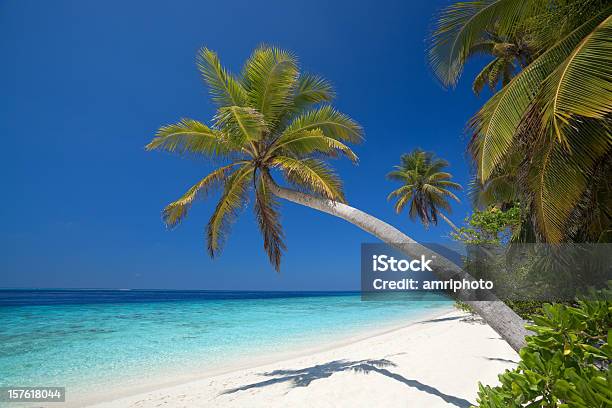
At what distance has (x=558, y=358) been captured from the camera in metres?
1.42

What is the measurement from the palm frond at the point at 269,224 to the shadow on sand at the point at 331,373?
98.0 inches

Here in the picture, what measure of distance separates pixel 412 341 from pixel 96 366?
396 inches

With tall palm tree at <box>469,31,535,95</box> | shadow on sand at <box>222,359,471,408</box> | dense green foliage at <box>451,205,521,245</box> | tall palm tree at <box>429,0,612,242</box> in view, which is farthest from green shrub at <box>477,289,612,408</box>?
tall palm tree at <box>469,31,535,95</box>

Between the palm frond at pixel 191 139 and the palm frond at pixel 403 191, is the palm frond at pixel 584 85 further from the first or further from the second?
the palm frond at pixel 403 191

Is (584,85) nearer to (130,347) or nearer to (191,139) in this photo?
(191,139)

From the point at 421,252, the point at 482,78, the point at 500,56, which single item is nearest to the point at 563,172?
the point at 421,252

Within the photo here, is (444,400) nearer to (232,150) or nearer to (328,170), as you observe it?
(328,170)

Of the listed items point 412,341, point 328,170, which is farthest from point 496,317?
point 412,341

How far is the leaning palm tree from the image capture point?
6500 mm

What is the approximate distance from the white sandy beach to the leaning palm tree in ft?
9.04

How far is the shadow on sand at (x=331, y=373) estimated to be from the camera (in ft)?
19.9

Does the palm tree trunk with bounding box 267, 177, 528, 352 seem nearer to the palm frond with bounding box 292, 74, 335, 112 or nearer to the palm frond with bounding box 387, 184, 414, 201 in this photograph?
the palm frond with bounding box 292, 74, 335, 112

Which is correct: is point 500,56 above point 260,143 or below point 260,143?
above

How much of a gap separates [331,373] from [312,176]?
460 cm
